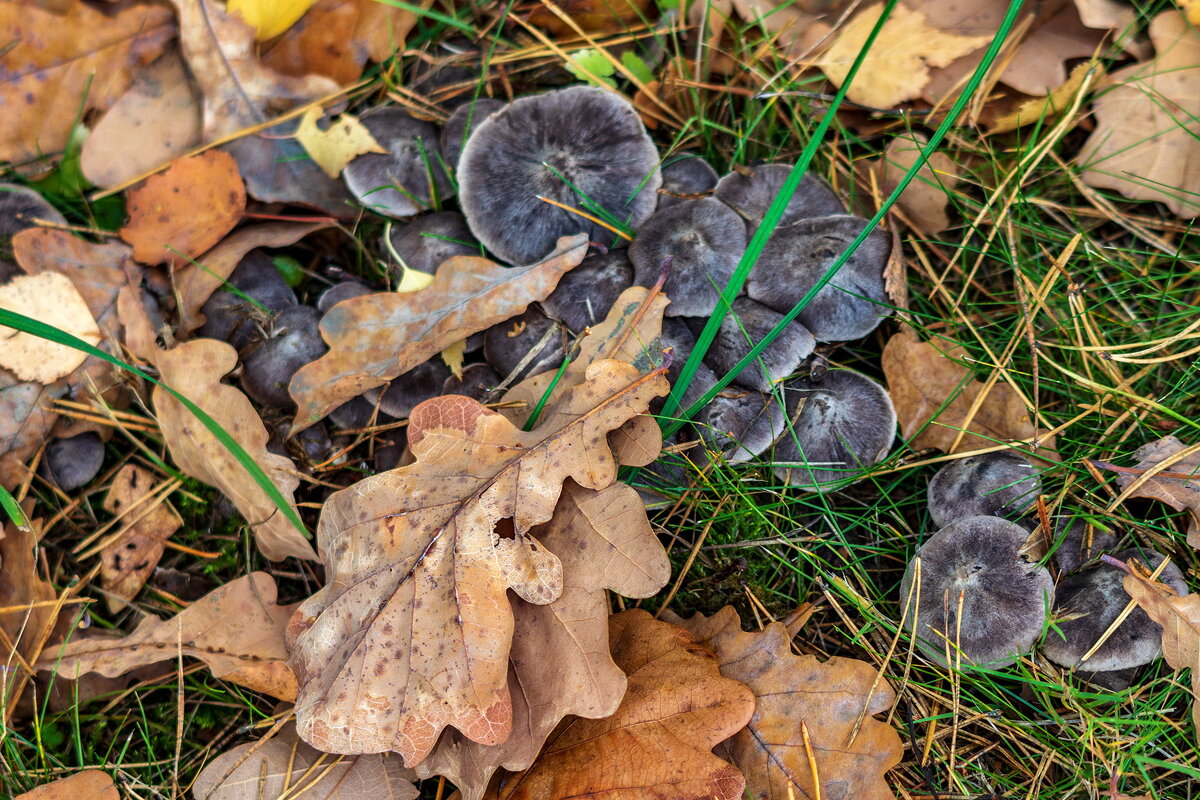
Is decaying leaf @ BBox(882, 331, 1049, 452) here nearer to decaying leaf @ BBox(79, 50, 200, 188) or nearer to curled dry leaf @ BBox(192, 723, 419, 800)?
curled dry leaf @ BBox(192, 723, 419, 800)

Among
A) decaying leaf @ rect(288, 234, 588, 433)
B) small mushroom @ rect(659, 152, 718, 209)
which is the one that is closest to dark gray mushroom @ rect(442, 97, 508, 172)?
decaying leaf @ rect(288, 234, 588, 433)

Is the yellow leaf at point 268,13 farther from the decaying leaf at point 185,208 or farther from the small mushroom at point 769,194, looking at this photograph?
the small mushroom at point 769,194

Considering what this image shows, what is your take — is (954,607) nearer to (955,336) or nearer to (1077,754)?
(1077,754)

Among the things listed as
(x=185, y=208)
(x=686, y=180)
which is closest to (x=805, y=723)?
(x=686, y=180)

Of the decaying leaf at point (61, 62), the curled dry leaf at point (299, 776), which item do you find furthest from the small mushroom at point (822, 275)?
the decaying leaf at point (61, 62)

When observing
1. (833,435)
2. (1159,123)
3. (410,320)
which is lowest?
(833,435)

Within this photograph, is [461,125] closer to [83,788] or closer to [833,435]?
[833,435]
